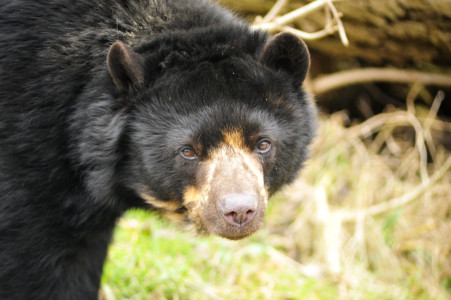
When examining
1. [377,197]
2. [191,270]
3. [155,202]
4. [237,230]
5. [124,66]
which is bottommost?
[377,197]

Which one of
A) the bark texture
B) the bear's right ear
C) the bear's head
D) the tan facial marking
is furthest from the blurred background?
the bear's right ear

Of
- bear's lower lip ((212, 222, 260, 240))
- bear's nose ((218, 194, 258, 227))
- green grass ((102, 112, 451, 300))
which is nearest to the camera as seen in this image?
bear's nose ((218, 194, 258, 227))

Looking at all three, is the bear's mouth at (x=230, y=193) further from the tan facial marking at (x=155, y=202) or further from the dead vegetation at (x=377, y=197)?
the dead vegetation at (x=377, y=197)

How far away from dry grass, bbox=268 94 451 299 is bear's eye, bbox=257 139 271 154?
9.29ft

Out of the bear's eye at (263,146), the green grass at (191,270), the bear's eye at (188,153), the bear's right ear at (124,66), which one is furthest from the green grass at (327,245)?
the bear's right ear at (124,66)

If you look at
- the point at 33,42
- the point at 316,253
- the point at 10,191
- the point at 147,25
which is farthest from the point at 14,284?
the point at 316,253

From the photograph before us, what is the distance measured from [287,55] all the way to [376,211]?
12.5 feet

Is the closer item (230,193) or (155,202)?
(230,193)

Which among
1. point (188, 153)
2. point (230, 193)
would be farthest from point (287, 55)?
point (230, 193)

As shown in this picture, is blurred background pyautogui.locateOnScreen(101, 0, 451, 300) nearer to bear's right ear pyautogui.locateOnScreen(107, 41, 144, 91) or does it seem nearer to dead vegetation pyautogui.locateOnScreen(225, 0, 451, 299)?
dead vegetation pyautogui.locateOnScreen(225, 0, 451, 299)

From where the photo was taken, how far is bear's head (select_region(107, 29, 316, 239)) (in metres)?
3.86

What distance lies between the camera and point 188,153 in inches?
157

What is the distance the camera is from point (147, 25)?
13.8 ft

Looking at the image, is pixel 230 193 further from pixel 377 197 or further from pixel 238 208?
pixel 377 197
